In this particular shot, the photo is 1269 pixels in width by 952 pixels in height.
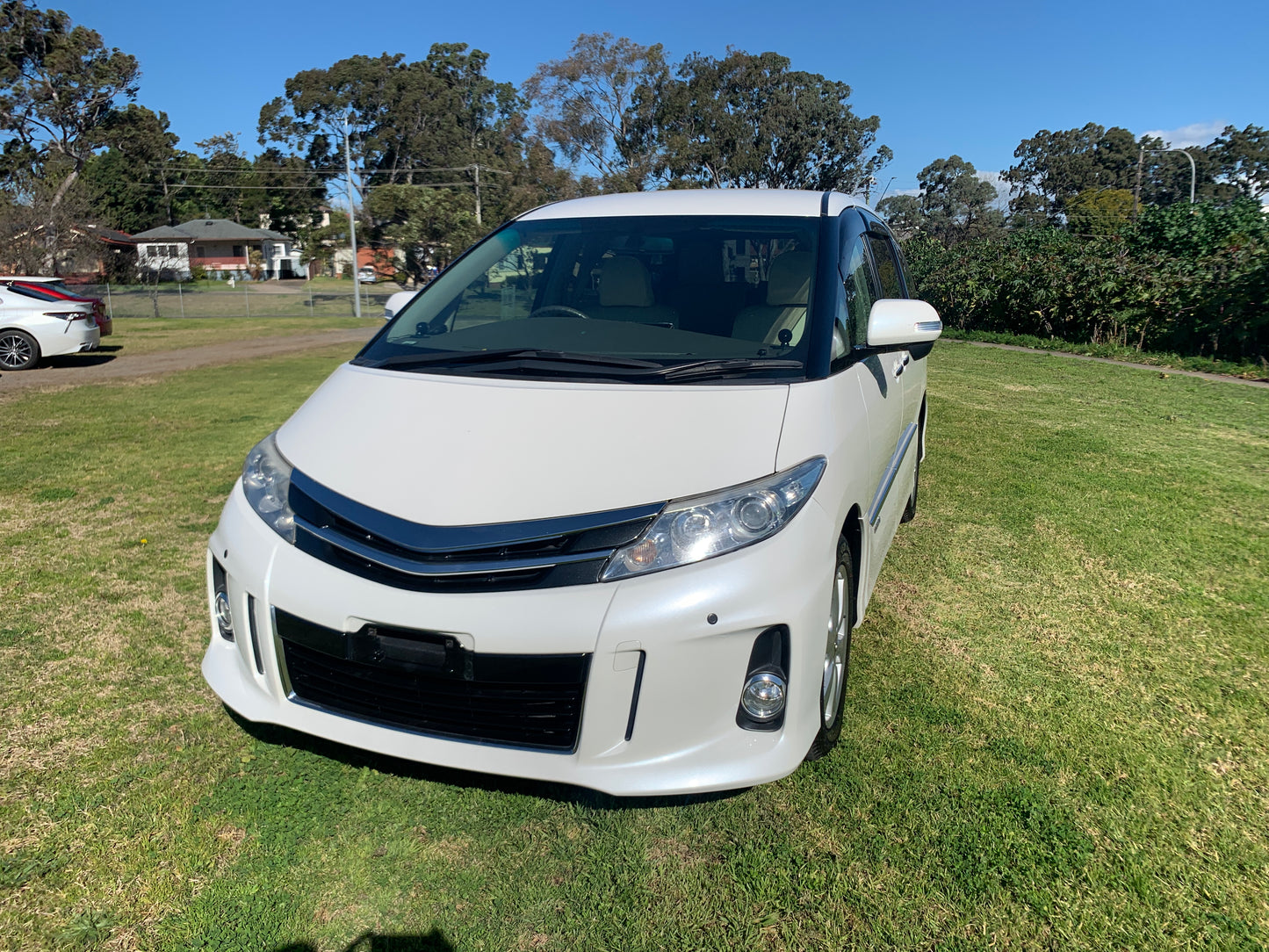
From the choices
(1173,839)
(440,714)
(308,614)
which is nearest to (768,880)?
(440,714)

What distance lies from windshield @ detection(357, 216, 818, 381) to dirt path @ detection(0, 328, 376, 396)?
10718 millimetres

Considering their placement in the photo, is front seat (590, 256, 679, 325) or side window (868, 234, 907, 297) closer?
front seat (590, 256, 679, 325)

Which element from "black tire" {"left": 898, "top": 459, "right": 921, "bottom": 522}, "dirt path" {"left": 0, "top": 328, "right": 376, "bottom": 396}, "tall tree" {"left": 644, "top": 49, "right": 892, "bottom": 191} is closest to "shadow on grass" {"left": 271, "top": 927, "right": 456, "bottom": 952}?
"black tire" {"left": 898, "top": 459, "right": 921, "bottom": 522}

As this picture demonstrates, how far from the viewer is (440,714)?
2244mm

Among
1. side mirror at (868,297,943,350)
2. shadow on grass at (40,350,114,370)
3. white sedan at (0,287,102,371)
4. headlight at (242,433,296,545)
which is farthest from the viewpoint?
shadow on grass at (40,350,114,370)

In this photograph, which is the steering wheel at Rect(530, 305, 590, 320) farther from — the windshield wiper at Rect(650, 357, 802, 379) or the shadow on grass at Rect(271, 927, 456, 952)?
the shadow on grass at Rect(271, 927, 456, 952)

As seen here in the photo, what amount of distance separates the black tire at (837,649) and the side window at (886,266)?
1957 millimetres

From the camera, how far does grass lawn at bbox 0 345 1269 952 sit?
6.97ft

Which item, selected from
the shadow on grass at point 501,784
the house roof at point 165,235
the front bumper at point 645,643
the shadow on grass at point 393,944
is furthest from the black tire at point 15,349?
the house roof at point 165,235

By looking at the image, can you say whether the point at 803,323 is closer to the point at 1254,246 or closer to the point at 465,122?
the point at 1254,246

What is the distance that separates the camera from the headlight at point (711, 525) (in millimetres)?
2143

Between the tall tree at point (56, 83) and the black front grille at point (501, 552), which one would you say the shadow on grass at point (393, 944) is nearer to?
the black front grille at point (501, 552)

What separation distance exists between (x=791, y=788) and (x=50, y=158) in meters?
66.9

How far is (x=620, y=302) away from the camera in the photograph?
133 inches
